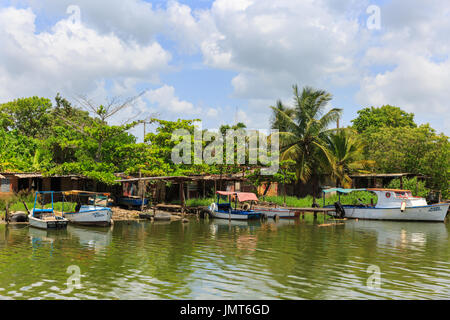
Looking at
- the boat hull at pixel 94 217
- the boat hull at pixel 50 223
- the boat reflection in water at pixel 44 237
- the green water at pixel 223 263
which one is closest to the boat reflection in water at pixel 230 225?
the green water at pixel 223 263

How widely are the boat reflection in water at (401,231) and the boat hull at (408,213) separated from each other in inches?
27.0

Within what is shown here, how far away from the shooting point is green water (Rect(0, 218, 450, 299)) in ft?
38.8

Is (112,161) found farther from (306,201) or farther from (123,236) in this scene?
(306,201)

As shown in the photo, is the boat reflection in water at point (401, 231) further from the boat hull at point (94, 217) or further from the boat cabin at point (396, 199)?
the boat hull at point (94, 217)

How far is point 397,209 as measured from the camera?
107 feet

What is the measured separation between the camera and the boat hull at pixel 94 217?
27.0 metres

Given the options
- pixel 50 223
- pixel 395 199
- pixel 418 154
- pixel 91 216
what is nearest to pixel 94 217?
pixel 91 216

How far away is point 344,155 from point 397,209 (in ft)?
33.3

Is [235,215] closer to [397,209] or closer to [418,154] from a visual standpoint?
[397,209]

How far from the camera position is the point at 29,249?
18.6 meters

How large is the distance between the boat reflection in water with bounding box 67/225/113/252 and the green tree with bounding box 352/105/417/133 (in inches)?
1664

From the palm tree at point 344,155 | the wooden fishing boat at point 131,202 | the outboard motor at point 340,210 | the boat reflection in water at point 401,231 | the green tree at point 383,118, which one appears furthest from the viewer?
the green tree at point 383,118

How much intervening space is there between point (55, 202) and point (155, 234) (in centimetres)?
1515
